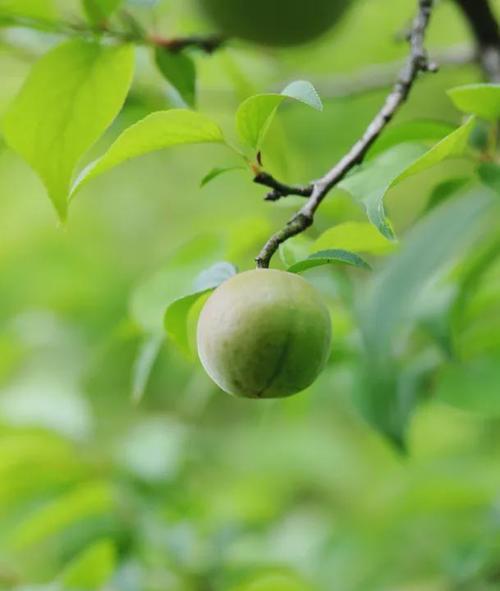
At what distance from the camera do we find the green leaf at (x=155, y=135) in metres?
0.79

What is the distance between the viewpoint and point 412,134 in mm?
997

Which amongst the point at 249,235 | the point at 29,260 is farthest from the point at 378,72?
the point at 29,260

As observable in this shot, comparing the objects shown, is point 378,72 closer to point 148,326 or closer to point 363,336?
point 363,336

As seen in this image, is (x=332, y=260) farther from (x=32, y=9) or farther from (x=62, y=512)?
(x=62, y=512)

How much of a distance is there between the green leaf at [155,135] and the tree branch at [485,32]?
55 centimetres

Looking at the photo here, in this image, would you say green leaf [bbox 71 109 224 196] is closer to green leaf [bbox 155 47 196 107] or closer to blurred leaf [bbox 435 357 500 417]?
green leaf [bbox 155 47 196 107]

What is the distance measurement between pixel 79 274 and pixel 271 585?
128cm

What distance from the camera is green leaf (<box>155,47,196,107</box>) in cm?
109

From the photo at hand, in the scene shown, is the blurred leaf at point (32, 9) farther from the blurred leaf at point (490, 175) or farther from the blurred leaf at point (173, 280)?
the blurred leaf at point (490, 175)

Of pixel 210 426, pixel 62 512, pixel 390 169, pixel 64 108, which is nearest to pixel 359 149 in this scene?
pixel 390 169

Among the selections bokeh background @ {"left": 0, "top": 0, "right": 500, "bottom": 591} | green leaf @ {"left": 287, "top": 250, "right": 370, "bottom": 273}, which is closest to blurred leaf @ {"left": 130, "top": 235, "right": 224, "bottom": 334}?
bokeh background @ {"left": 0, "top": 0, "right": 500, "bottom": 591}

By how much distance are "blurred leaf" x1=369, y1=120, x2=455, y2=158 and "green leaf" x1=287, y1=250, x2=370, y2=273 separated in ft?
0.84

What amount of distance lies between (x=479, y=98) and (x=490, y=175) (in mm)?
80

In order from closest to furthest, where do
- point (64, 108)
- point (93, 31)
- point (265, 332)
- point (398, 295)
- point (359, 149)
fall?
point (265, 332)
point (359, 149)
point (64, 108)
point (93, 31)
point (398, 295)
